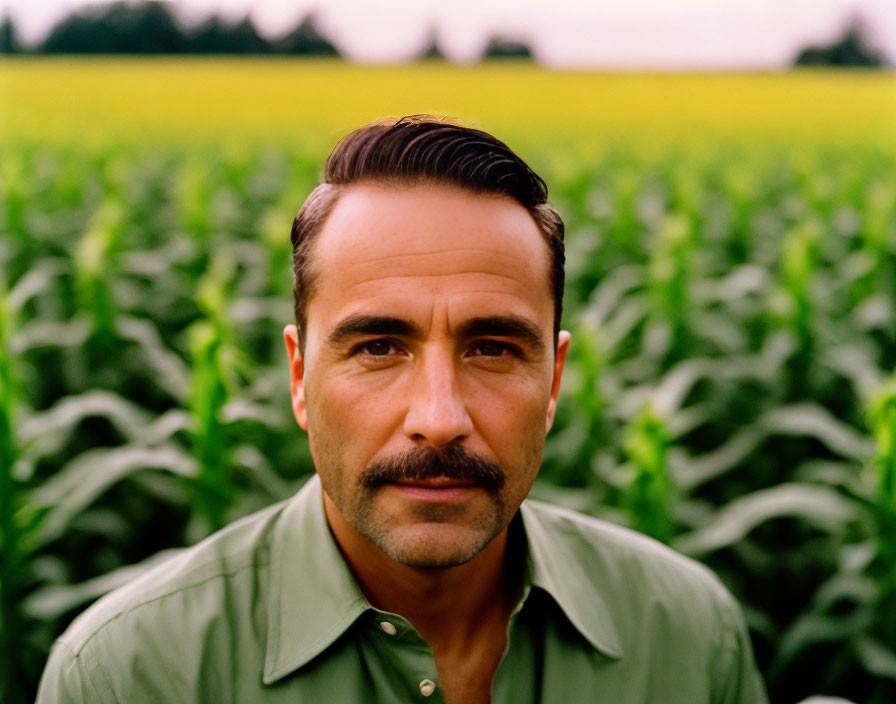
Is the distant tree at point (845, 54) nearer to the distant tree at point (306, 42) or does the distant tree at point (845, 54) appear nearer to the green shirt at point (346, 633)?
the distant tree at point (306, 42)

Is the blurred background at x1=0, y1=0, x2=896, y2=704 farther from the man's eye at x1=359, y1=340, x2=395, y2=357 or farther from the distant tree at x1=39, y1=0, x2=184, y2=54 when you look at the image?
the distant tree at x1=39, y1=0, x2=184, y2=54

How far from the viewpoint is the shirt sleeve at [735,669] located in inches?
72.4

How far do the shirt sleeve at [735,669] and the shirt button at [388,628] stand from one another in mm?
658

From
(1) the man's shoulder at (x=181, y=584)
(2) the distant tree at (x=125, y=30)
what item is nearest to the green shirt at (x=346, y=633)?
(1) the man's shoulder at (x=181, y=584)

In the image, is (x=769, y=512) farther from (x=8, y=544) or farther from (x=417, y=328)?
(x=8, y=544)

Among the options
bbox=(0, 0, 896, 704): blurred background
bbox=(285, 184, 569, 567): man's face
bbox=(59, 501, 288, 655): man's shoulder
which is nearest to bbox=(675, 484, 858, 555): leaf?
bbox=(0, 0, 896, 704): blurred background

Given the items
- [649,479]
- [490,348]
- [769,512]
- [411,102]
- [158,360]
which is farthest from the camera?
[411,102]

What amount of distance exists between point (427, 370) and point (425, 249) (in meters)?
0.18

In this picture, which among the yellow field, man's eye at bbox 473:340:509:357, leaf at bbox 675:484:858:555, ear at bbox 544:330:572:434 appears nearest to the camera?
man's eye at bbox 473:340:509:357

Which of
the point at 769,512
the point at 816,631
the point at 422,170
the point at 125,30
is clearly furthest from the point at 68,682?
the point at 125,30

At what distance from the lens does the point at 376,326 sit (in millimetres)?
1483

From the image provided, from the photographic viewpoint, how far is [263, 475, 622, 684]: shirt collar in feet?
5.15

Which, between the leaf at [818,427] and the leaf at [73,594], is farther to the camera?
the leaf at [818,427]

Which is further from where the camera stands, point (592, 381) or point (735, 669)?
point (592, 381)
